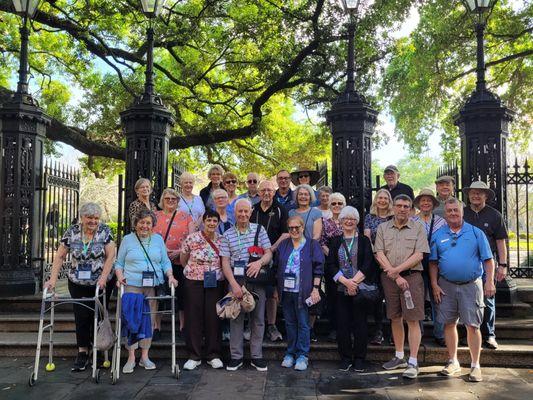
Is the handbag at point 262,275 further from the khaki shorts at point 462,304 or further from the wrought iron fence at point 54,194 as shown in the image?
the wrought iron fence at point 54,194

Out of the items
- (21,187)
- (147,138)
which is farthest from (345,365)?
(21,187)

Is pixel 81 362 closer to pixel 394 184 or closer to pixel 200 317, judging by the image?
pixel 200 317

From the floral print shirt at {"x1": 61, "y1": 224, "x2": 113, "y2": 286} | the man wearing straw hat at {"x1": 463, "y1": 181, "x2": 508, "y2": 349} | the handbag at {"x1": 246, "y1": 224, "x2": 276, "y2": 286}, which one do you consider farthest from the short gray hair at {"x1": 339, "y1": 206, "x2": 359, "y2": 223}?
the floral print shirt at {"x1": 61, "y1": 224, "x2": 113, "y2": 286}

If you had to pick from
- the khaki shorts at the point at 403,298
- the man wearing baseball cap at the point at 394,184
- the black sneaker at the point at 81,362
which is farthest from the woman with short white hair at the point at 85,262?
the man wearing baseball cap at the point at 394,184

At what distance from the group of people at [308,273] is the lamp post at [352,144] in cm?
89

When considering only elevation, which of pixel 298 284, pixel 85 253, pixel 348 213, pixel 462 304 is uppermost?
pixel 348 213

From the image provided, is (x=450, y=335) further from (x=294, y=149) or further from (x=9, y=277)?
(x=294, y=149)

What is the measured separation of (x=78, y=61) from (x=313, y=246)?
12.2m

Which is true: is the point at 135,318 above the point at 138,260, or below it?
below

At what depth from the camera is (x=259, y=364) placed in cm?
507

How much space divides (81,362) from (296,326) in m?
2.51

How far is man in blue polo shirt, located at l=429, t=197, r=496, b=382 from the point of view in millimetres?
4797

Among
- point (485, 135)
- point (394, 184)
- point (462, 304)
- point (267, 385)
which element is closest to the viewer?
point (267, 385)

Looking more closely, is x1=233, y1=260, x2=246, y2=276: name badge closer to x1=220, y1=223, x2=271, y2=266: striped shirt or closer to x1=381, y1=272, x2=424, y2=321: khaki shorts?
x1=220, y1=223, x2=271, y2=266: striped shirt
